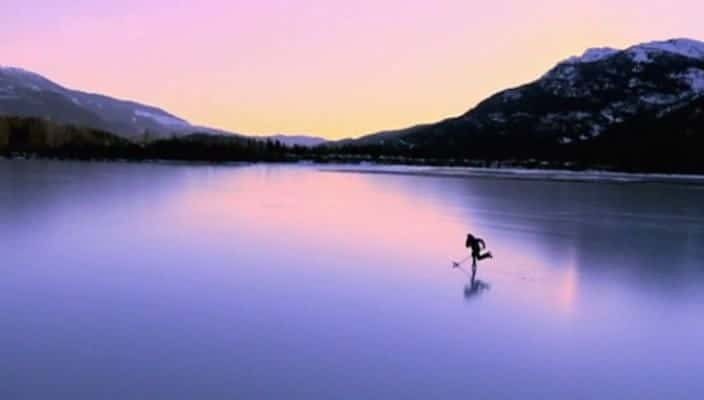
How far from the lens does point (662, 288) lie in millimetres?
8062

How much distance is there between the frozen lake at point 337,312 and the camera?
4383mm

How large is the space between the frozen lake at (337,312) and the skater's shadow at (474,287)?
0.04 meters

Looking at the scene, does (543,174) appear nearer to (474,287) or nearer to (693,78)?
(474,287)

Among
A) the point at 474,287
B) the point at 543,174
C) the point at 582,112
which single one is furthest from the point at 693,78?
the point at 474,287

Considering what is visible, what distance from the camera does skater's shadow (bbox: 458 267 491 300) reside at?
7.52 meters

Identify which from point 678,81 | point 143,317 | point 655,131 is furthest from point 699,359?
point 678,81

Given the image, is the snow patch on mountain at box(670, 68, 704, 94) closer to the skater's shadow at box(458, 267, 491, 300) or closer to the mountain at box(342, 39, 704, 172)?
the mountain at box(342, 39, 704, 172)

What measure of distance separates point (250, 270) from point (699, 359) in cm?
536

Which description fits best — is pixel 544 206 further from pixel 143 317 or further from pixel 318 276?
pixel 143 317

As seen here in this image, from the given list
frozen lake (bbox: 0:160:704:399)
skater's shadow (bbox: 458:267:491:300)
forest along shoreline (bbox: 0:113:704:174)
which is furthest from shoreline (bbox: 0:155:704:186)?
skater's shadow (bbox: 458:267:491:300)

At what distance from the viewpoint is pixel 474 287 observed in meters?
7.94

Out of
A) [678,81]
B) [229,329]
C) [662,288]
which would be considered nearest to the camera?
[229,329]

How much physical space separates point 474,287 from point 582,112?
167 m

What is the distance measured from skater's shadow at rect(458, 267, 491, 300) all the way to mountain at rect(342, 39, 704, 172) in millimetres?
98847
